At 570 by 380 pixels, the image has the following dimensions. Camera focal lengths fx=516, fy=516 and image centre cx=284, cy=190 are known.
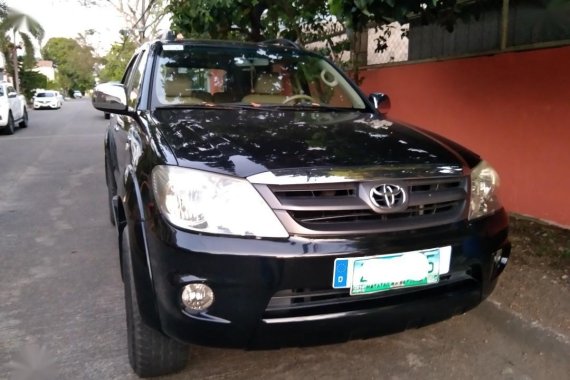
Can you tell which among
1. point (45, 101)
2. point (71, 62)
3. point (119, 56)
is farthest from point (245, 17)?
point (71, 62)

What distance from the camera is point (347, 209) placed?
2.02 meters

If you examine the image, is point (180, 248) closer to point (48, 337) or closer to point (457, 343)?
point (48, 337)

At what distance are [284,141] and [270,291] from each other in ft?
2.47

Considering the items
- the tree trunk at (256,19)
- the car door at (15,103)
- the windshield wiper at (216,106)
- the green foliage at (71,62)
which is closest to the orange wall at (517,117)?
the tree trunk at (256,19)

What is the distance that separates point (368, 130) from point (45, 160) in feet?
27.6

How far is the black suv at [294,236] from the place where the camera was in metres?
1.93

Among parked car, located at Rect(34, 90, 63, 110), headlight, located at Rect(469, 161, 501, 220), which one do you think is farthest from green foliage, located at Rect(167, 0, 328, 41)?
parked car, located at Rect(34, 90, 63, 110)

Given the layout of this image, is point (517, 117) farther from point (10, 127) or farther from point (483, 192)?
point (10, 127)

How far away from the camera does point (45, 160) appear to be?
31.5 feet

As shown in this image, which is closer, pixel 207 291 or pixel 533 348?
pixel 207 291

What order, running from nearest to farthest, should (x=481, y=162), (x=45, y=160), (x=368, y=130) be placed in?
(x=481, y=162) < (x=368, y=130) < (x=45, y=160)

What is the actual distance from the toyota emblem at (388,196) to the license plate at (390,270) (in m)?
0.20

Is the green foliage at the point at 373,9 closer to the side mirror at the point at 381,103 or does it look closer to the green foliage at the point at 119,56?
the side mirror at the point at 381,103

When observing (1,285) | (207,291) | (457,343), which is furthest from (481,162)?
(1,285)
